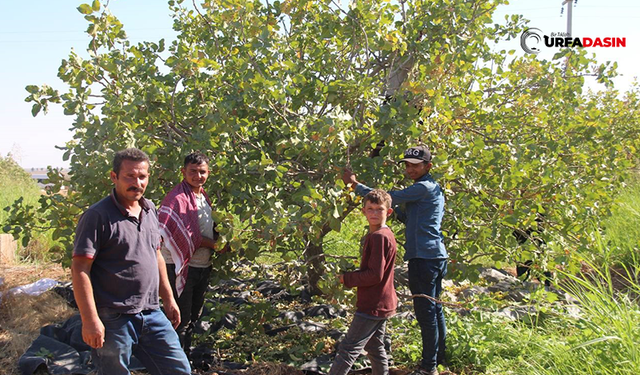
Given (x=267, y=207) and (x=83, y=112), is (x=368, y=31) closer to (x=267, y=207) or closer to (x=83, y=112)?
(x=267, y=207)

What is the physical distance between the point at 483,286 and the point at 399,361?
304cm

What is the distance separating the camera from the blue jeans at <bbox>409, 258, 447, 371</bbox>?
13.5 feet

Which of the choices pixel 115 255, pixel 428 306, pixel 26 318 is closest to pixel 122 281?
pixel 115 255

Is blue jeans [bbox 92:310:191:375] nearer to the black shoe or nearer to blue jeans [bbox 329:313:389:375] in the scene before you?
blue jeans [bbox 329:313:389:375]

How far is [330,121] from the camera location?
380 cm

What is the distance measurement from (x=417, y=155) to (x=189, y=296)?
198cm

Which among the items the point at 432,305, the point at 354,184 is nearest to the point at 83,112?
the point at 354,184

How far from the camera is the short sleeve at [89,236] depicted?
9.36ft

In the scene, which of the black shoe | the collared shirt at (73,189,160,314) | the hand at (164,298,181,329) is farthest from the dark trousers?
the black shoe

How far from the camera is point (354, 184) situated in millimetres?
4180

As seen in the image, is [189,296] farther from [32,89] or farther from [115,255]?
[32,89]

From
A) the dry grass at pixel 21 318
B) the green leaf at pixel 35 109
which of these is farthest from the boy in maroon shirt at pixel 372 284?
the dry grass at pixel 21 318

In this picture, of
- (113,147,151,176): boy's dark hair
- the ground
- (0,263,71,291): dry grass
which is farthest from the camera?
(0,263,71,291): dry grass

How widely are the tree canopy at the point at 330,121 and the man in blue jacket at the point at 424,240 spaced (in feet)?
0.52
